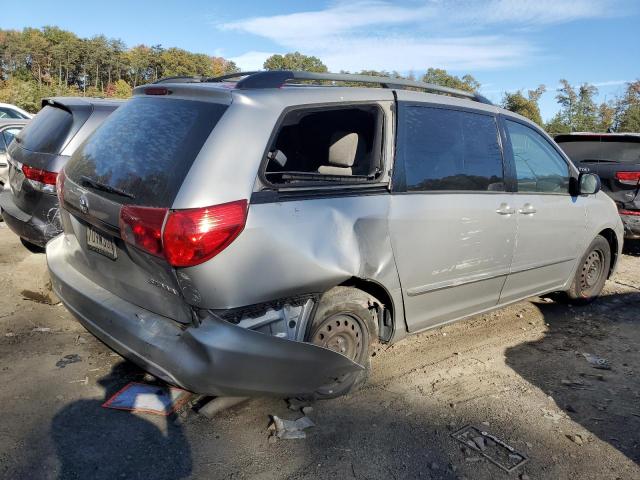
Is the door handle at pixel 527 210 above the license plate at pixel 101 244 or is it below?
above

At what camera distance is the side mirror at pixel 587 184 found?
466cm

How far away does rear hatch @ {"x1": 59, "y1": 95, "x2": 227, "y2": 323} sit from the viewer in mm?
2561

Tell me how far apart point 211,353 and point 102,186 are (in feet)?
3.75

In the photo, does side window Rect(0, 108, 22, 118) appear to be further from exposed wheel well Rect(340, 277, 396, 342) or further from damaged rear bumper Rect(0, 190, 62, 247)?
exposed wheel well Rect(340, 277, 396, 342)

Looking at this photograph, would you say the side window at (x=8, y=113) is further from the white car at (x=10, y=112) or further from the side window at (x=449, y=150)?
the side window at (x=449, y=150)

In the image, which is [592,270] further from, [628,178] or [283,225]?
[283,225]

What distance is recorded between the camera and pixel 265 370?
267 cm

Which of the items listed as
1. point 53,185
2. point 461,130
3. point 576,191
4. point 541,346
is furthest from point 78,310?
point 576,191

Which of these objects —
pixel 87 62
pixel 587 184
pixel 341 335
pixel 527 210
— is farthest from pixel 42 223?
pixel 87 62

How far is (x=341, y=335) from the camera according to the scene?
3.20 meters

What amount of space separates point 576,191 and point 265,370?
3.42 meters

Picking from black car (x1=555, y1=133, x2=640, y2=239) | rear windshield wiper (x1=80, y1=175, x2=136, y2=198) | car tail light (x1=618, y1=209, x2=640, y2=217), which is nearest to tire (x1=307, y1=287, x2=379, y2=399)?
rear windshield wiper (x1=80, y1=175, x2=136, y2=198)

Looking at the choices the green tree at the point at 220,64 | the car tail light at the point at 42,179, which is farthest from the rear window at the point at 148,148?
the green tree at the point at 220,64

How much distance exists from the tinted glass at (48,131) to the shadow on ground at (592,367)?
4352mm
